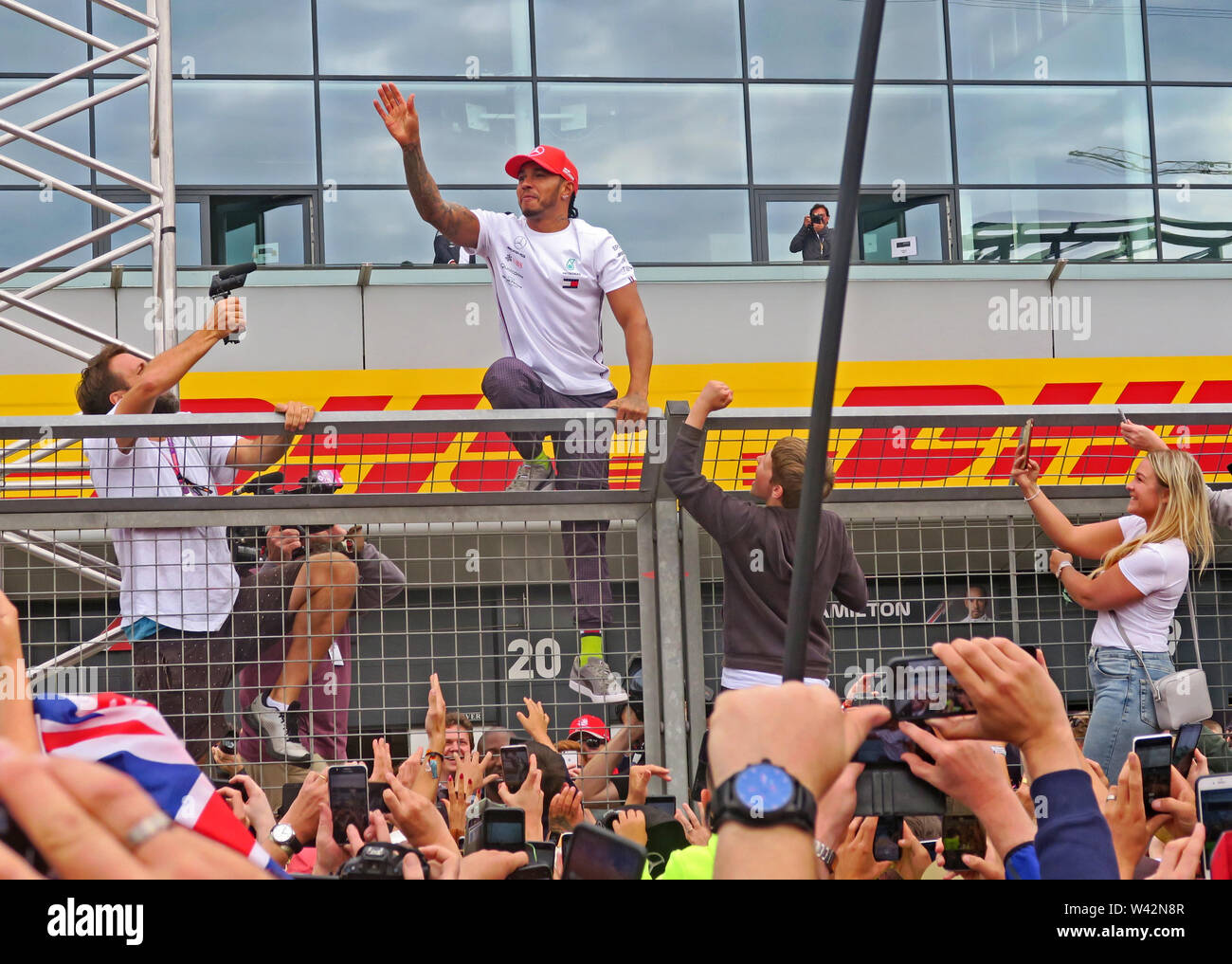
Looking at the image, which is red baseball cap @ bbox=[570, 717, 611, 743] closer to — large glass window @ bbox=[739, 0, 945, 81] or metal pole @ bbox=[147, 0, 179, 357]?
metal pole @ bbox=[147, 0, 179, 357]

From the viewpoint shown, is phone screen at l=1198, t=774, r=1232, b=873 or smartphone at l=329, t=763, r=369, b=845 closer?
phone screen at l=1198, t=774, r=1232, b=873

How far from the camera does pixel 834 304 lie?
1.54 metres

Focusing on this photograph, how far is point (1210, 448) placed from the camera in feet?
18.1

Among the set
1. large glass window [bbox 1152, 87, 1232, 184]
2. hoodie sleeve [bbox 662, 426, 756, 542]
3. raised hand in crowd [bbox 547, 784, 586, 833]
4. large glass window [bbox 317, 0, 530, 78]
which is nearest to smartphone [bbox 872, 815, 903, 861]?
raised hand in crowd [bbox 547, 784, 586, 833]

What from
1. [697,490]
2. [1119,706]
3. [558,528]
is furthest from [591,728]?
[1119,706]

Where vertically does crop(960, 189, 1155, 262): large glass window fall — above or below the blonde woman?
above

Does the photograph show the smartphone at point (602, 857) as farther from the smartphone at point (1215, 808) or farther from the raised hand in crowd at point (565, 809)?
the raised hand in crowd at point (565, 809)

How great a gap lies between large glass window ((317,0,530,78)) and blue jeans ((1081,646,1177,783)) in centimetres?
1003

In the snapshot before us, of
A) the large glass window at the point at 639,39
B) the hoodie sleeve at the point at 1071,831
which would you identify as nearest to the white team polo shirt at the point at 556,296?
the hoodie sleeve at the point at 1071,831

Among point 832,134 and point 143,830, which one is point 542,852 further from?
point 832,134

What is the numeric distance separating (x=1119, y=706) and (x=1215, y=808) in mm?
1899

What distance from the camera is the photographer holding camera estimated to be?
12805mm

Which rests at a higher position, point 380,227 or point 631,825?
point 380,227
